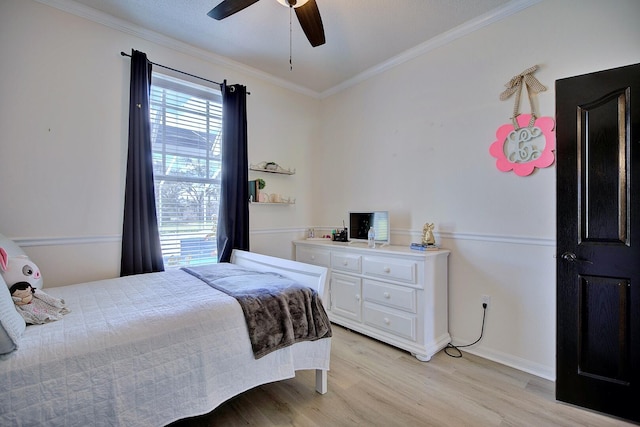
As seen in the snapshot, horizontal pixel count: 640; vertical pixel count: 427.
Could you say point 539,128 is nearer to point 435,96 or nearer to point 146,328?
point 435,96

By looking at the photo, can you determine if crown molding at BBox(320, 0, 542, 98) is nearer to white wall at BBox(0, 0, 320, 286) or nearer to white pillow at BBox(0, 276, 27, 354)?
white wall at BBox(0, 0, 320, 286)

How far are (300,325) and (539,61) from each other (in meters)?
2.57

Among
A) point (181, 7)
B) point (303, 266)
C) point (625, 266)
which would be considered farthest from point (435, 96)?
point (181, 7)

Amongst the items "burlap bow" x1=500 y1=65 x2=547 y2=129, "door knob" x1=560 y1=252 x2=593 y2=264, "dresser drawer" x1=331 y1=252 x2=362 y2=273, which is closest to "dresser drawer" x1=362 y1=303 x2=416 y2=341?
"dresser drawer" x1=331 y1=252 x2=362 y2=273

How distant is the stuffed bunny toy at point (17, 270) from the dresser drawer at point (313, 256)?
2.25 meters

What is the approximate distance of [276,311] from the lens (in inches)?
65.7

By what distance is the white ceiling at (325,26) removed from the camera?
222 centimetres

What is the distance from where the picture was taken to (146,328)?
1301 millimetres

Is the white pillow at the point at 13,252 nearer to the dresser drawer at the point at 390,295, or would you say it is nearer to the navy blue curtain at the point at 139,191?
the navy blue curtain at the point at 139,191

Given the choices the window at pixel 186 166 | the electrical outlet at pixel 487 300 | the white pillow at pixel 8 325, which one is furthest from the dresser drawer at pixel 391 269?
the white pillow at pixel 8 325

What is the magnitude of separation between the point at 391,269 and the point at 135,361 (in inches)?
76.2

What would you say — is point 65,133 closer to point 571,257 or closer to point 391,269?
point 391,269

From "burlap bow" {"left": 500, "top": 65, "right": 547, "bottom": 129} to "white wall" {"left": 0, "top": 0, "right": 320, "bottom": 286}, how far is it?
9.82 ft

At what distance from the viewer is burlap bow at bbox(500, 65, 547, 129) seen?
2.13 metres
